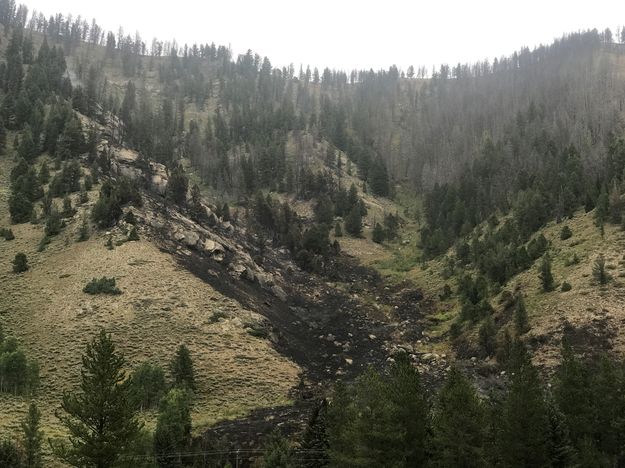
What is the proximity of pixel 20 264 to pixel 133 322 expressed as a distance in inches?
646

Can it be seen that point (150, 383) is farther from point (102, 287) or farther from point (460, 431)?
point (460, 431)

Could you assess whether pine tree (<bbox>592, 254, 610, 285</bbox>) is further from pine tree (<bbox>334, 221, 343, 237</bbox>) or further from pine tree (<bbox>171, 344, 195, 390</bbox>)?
pine tree (<bbox>334, 221, 343, 237</bbox>)

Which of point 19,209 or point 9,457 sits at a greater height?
point 19,209

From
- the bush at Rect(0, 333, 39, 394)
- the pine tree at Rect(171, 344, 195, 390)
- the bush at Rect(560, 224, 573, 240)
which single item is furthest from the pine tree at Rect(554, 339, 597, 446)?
the bush at Rect(0, 333, 39, 394)

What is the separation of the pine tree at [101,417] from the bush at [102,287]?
30932mm

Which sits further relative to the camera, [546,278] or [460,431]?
[546,278]

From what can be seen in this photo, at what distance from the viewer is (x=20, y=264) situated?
173 feet

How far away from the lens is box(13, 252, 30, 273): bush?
173 feet

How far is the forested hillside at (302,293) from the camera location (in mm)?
24516

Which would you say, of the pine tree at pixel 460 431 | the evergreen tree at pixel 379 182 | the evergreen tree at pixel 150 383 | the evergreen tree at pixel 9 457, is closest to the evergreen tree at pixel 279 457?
the pine tree at pixel 460 431

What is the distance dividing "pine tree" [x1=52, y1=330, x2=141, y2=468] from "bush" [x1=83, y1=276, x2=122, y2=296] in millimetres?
30932

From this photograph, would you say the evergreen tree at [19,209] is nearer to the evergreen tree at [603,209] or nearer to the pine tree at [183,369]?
the pine tree at [183,369]

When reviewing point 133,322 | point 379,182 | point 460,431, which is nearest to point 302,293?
point 133,322

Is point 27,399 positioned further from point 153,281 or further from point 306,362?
point 306,362
